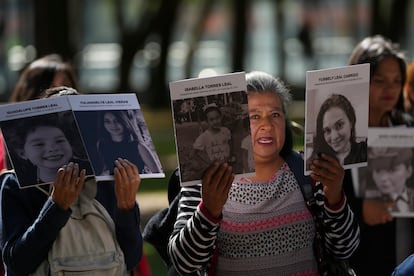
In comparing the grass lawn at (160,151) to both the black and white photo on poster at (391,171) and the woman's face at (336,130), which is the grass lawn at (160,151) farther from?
the woman's face at (336,130)

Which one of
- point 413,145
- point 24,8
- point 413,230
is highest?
point 24,8

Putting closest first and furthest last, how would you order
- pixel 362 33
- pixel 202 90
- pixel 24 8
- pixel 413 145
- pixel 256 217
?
pixel 202 90 < pixel 256 217 < pixel 413 145 < pixel 24 8 < pixel 362 33

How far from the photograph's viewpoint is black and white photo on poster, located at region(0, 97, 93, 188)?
14.4ft

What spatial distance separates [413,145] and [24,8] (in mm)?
31367

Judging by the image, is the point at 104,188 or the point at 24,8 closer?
the point at 104,188

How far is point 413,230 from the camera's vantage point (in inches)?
233

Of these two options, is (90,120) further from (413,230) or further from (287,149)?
(413,230)

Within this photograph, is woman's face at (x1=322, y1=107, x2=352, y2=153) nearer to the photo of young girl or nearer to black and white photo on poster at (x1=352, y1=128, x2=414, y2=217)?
the photo of young girl

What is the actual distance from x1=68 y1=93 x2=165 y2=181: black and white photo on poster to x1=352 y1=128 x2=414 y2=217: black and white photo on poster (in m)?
1.58

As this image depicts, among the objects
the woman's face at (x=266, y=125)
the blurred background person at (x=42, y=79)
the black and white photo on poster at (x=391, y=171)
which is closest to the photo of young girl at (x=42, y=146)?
the woman's face at (x=266, y=125)

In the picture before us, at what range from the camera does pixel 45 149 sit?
4.41m

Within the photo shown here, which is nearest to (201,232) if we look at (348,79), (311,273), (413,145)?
(311,273)

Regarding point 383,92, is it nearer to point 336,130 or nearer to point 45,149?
point 336,130

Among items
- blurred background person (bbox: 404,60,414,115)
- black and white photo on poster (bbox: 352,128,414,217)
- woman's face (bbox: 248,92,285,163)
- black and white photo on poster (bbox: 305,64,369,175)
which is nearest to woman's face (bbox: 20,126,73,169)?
woman's face (bbox: 248,92,285,163)
